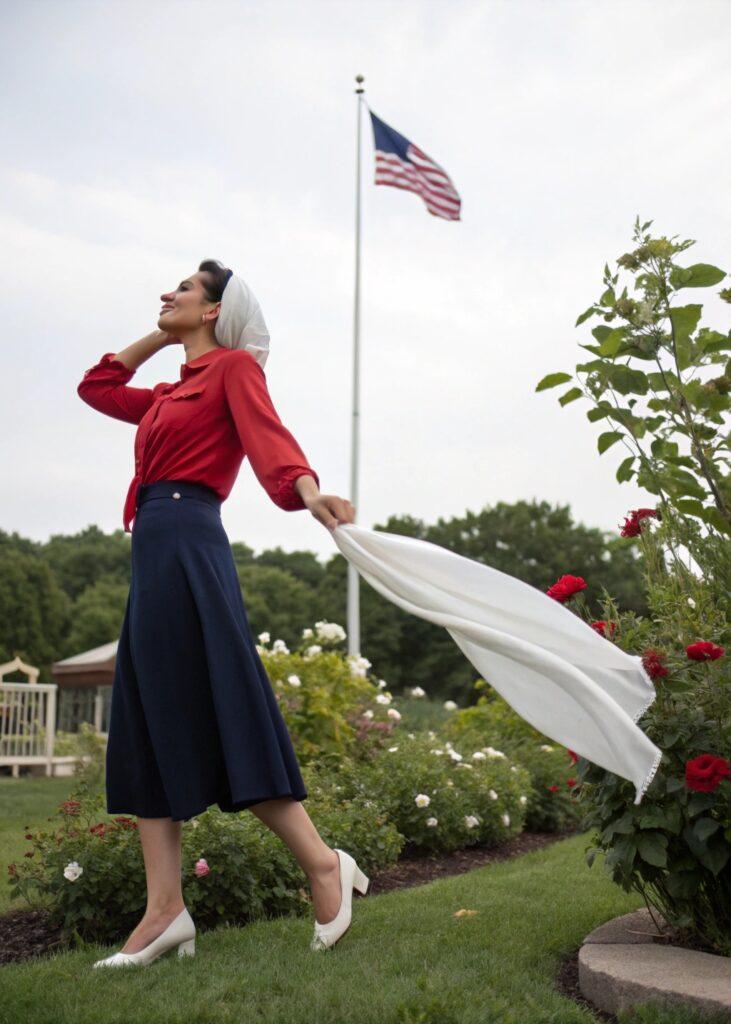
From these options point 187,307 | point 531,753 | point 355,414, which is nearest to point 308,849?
point 187,307

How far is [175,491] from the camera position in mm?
2900

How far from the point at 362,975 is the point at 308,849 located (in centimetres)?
39

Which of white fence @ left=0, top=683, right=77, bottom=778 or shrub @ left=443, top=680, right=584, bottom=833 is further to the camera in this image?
white fence @ left=0, top=683, right=77, bottom=778

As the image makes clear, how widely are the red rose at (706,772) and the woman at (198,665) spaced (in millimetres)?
1086

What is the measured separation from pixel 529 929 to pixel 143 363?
237 centimetres

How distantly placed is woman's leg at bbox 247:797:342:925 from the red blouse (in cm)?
87

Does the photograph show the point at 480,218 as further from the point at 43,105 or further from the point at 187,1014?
the point at 187,1014

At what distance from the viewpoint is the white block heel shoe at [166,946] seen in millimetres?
2750

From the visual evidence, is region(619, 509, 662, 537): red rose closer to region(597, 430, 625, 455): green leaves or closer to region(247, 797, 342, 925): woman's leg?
region(597, 430, 625, 455): green leaves

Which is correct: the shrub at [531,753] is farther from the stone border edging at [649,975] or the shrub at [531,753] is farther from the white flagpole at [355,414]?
the white flagpole at [355,414]

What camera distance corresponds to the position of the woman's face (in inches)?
126

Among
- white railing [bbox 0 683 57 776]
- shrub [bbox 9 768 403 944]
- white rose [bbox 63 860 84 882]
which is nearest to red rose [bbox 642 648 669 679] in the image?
shrub [bbox 9 768 403 944]

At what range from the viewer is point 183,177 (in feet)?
28.0

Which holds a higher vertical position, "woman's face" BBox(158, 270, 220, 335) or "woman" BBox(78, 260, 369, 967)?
"woman's face" BBox(158, 270, 220, 335)
